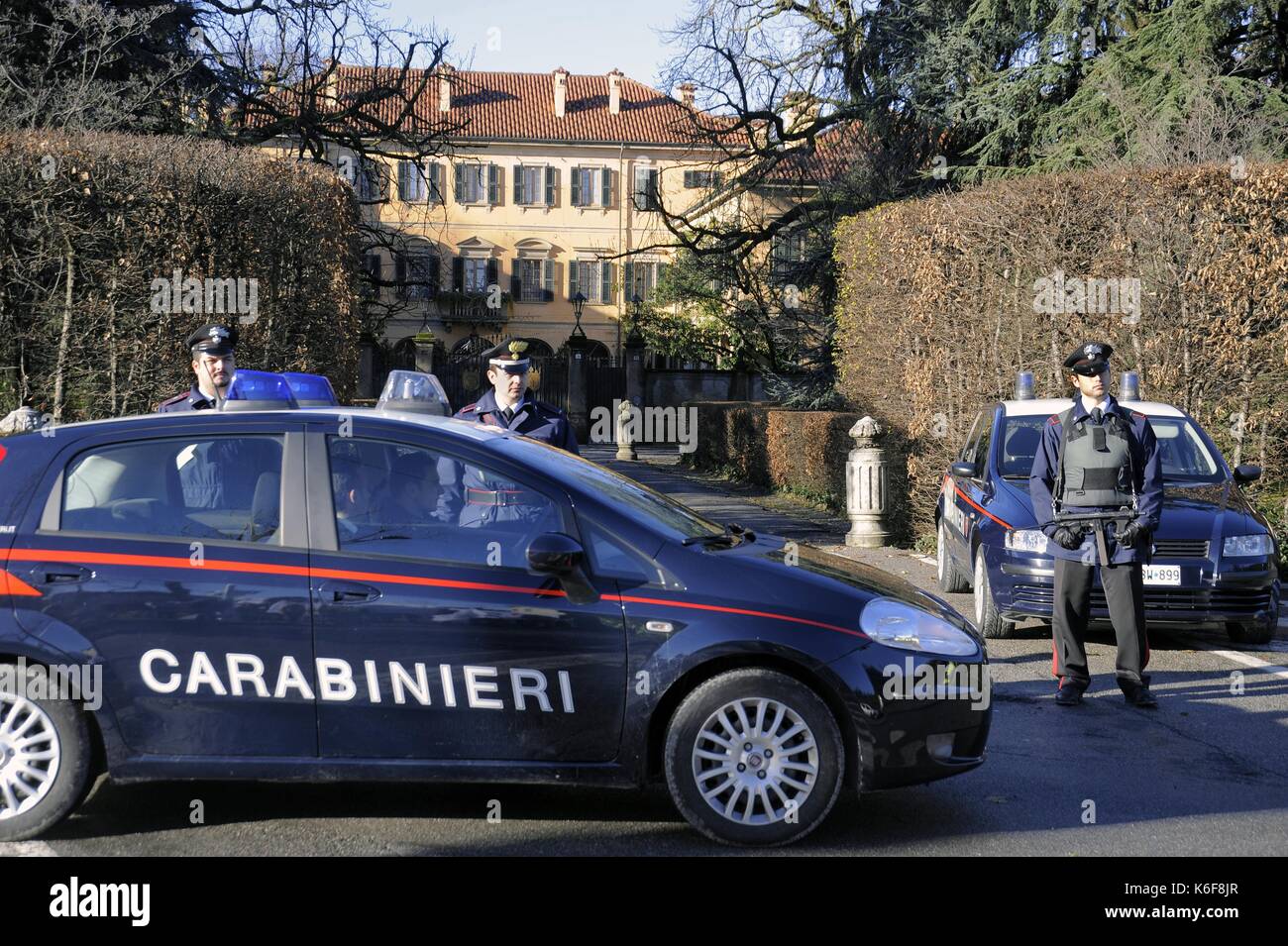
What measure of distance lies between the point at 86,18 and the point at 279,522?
15.2 metres

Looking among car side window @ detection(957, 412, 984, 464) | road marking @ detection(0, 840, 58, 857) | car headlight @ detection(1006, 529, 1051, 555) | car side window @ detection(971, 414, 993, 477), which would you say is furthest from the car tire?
road marking @ detection(0, 840, 58, 857)

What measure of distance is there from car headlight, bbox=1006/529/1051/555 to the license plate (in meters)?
0.68

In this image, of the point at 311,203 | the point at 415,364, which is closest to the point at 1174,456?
the point at 311,203

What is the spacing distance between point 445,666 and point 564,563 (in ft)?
1.87

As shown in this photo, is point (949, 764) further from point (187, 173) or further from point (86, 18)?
point (86, 18)

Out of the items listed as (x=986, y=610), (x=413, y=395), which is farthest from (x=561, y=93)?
(x=413, y=395)

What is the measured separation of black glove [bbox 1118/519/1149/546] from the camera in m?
7.88

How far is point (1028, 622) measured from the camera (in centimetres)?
1127

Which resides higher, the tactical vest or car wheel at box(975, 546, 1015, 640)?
the tactical vest

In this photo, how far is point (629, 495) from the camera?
19.3ft

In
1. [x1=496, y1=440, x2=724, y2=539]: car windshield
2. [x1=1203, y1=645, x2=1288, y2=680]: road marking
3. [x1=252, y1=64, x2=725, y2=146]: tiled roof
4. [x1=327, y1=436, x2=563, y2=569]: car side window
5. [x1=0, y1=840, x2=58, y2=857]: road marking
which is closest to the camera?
[x1=0, y1=840, x2=58, y2=857]: road marking

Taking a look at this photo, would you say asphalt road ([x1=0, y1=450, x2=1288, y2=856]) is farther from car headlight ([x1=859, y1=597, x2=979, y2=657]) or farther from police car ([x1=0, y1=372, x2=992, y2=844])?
car headlight ([x1=859, y1=597, x2=979, y2=657])

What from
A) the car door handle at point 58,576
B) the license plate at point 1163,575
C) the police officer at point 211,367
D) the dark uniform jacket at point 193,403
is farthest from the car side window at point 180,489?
the license plate at point 1163,575

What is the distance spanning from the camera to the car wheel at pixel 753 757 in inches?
206
